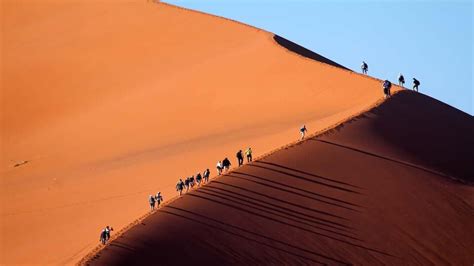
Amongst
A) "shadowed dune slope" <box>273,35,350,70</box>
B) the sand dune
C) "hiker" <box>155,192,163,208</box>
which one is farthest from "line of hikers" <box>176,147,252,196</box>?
"shadowed dune slope" <box>273,35,350,70</box>

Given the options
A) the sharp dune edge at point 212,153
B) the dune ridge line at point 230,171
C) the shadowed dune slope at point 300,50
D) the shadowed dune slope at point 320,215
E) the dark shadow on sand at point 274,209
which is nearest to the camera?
the dune ridge line at point 230,171

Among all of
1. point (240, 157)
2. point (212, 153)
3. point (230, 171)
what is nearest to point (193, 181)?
point (230, 171)

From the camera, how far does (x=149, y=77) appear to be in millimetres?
54750

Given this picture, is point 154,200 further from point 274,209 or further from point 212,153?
point 212,153

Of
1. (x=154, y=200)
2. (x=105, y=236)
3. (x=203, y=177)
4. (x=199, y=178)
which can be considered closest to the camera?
(x=105, y=236)

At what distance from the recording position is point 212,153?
128 feet

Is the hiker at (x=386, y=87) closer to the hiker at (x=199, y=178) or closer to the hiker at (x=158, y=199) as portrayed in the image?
the hiker at (x=199, y=178)

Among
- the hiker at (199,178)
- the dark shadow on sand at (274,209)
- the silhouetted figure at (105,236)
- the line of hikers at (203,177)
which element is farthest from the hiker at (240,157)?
the silhouetted figure at (105,236)

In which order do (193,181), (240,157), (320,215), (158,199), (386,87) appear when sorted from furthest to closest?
(386,87) < (240,157) < (193,181) < (158,199) < (320,215)

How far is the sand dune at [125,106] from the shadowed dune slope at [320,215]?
2543 millimetres

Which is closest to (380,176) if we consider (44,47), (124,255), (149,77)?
(124,255)

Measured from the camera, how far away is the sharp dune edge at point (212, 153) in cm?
3064

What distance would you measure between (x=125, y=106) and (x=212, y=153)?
500 inches

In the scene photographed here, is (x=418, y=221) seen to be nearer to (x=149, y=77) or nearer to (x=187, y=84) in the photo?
(x=187, y=84)
